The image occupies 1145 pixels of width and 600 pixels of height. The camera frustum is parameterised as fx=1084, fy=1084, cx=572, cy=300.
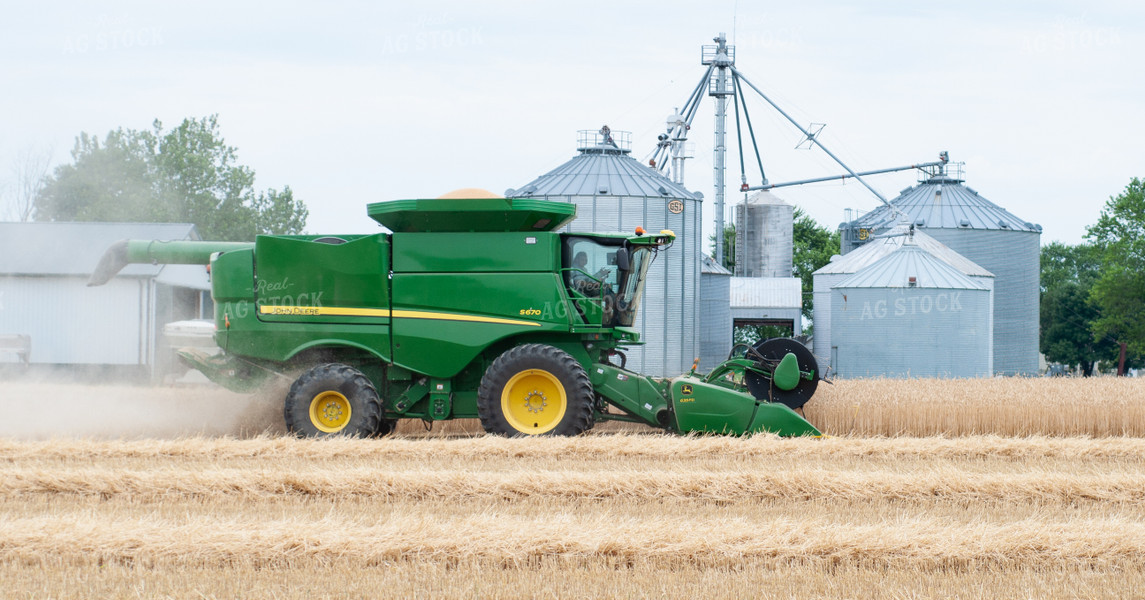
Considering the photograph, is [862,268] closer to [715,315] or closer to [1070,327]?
[715,315]

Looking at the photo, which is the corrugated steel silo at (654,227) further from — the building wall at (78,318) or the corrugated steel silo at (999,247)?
the corrugated steel silo at (999,247)

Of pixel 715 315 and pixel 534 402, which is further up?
pixel 715 315

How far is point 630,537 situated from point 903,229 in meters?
30.2

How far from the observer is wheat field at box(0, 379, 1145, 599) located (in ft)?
19.3

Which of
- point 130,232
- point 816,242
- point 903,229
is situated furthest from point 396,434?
point 816,242

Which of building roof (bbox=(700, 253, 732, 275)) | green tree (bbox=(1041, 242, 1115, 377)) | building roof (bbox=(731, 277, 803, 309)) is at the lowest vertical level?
green tree (bbox=(1041, 242, 1115, 377))

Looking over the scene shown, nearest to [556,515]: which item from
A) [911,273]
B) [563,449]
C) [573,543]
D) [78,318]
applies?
[573,543]

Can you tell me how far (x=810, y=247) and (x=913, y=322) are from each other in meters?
36.2

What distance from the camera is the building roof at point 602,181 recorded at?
91.3 ft

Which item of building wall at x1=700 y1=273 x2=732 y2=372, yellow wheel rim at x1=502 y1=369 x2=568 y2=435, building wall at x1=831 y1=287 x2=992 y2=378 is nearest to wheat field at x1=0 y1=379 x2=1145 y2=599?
yellow wheel rim at x1=502 y1=369 x2=568 y2=435

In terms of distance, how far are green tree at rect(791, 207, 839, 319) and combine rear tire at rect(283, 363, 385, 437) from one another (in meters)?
49.7

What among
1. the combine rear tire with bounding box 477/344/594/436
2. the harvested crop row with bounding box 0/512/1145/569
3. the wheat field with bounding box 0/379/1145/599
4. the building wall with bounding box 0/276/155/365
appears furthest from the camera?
the building wall with bounding box 0/276/155/365

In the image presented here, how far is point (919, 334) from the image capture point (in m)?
29.7

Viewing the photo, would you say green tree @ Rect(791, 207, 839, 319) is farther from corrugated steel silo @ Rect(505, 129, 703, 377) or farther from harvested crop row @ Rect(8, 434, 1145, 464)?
harvested crop row @ Rect(8, 434, 1145, 464)
